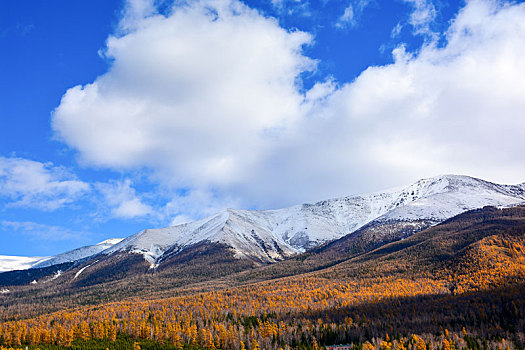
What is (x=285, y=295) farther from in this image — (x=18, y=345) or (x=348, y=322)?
(x=18, y=345)

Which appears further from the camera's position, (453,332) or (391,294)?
(391,294)

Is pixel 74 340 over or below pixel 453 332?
over

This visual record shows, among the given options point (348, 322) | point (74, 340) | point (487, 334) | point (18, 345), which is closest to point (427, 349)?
point (487, 334)

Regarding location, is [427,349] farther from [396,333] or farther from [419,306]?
[419,306]

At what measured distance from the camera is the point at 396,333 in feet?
322

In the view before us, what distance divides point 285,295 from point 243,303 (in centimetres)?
2516

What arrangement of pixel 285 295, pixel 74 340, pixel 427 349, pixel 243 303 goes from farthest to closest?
pixel 285 295, pixel 243 303, pixel 74 340, pixel 427 349

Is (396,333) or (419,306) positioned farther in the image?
(419,306)

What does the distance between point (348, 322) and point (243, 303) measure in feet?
235

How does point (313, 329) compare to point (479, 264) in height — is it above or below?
below

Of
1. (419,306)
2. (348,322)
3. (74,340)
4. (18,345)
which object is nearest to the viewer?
(18,345)

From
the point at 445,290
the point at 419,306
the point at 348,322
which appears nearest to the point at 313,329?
the point at 348,322

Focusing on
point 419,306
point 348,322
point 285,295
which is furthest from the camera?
point 285,295

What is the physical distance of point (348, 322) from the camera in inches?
4631
